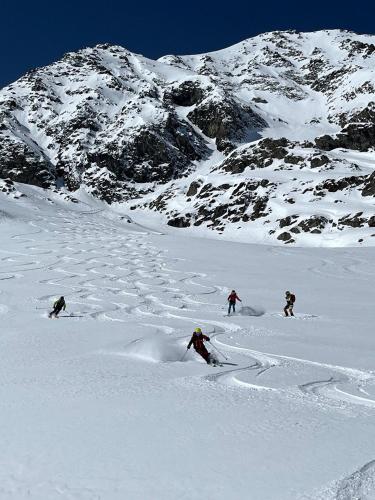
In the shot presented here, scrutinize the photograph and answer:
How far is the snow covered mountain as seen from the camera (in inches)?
2995

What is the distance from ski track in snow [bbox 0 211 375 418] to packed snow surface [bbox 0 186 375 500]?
0.24 feet

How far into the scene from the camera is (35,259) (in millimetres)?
32031

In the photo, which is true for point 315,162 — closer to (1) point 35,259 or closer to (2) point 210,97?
(2) point 210,97

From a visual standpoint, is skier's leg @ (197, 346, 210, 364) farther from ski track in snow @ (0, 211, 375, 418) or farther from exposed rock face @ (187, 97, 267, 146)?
exposed rock face @ (187, 97, 267, 146)

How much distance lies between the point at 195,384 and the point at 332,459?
341 cm

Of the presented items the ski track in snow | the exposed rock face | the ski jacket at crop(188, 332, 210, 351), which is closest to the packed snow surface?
the ski track in snow

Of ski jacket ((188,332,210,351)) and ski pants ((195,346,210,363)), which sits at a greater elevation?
ski jacket ((188,332,210,351))

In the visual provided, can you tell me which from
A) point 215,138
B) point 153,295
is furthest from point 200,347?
point 215,138

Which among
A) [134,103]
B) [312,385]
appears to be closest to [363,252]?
[312,385]

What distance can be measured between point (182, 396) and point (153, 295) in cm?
1255

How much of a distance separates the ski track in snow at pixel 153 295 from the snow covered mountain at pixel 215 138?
31.8m

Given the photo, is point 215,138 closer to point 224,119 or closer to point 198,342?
point 224,119

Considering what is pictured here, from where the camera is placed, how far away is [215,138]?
129m

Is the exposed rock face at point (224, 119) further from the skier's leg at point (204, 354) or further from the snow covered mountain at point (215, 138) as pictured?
the skier's leg at point (204, 354)
